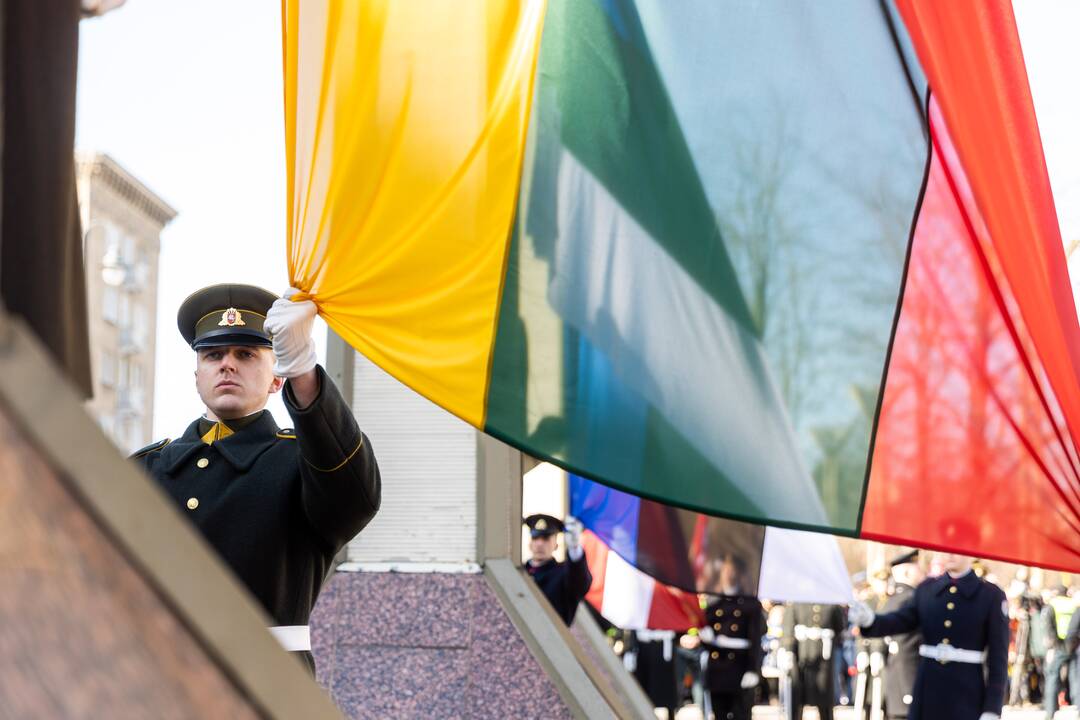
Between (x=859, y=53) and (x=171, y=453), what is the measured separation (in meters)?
1.91

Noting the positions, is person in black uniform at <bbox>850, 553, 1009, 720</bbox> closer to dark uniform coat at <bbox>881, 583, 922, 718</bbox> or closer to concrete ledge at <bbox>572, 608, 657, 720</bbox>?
dark uniform coat at <bbox>881, 583, 922, 718</bbox>

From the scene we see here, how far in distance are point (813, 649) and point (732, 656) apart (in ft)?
11.6

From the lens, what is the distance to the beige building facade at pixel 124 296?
5497 cm

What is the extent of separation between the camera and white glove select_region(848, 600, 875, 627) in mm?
8515

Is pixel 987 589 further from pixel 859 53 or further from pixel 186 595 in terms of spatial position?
pixel 186 595

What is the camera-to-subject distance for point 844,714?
19875 mm

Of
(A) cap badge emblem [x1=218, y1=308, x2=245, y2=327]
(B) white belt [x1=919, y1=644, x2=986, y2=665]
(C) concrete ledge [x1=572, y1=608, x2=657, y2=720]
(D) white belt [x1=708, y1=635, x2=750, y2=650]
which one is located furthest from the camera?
(D) white belt [x1=708, y1=635, x2=750, y2=650]

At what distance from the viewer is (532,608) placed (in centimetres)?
505

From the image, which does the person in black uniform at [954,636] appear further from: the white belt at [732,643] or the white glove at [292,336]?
the white glove at [292,336]

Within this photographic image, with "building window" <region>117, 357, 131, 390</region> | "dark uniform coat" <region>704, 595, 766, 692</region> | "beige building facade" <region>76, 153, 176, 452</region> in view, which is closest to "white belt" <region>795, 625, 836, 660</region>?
"dark uniform coat" <region>704, 595, 766, 692</region>

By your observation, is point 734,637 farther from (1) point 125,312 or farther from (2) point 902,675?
(1) point 125,312

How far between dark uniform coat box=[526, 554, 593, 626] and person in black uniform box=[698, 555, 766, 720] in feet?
14.9

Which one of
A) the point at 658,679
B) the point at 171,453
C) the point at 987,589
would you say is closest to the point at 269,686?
the point at 171,453

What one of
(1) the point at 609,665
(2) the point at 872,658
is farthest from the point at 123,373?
(1) the point at 609,665
